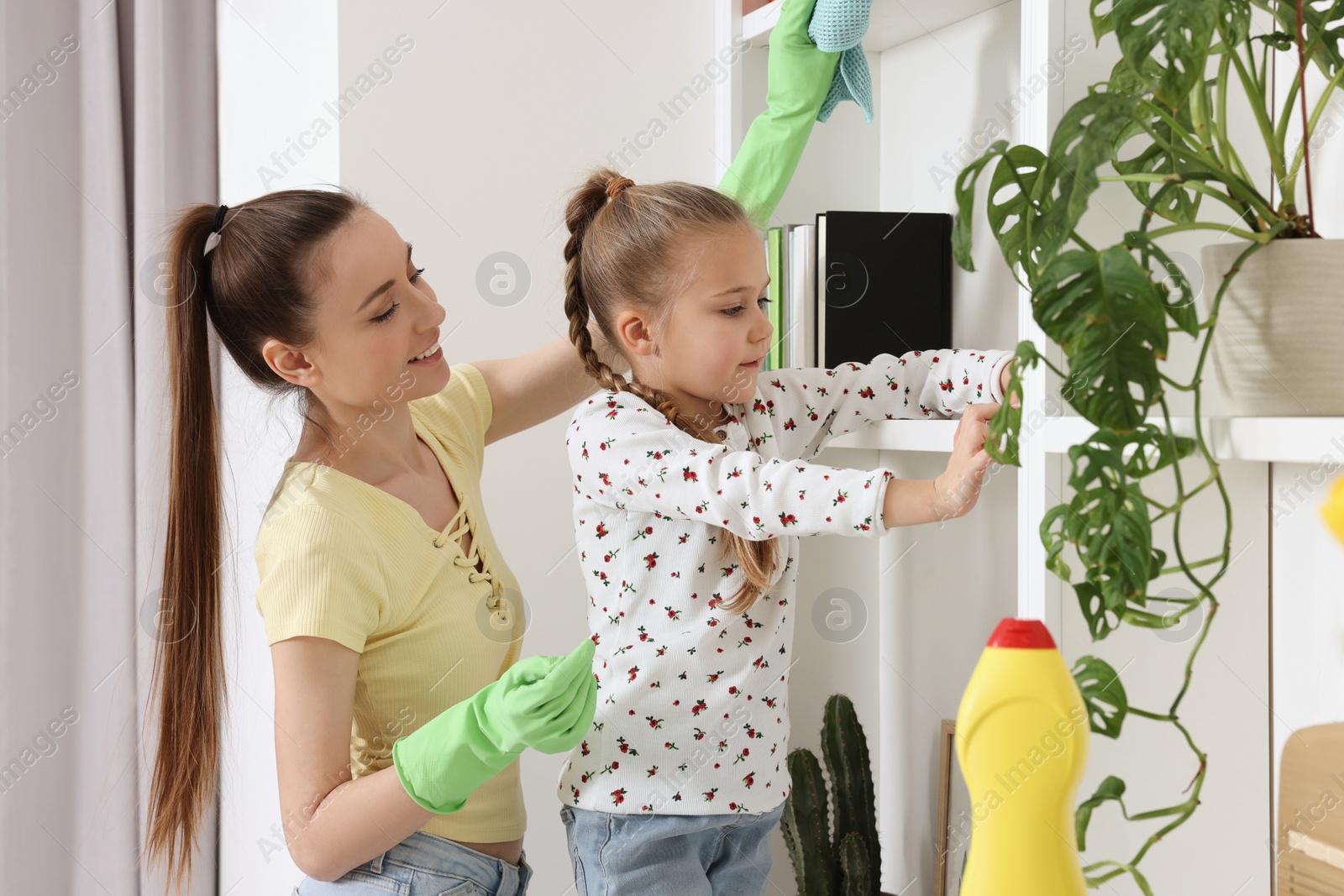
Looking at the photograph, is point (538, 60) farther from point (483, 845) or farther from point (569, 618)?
point (483, 845)

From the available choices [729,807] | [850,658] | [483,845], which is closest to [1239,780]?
[729,807]

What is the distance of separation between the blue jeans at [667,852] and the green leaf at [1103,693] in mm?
461

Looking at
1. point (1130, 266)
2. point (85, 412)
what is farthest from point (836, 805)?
point (85, 412)

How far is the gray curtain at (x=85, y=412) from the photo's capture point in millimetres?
1629

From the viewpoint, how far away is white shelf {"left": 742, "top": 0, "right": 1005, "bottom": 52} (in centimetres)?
115

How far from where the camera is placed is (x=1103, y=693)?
1.98ft

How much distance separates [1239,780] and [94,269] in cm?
169

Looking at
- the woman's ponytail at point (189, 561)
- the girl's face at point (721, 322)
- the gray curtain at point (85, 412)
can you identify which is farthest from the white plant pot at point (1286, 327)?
the gray curtain at point (85, 412)

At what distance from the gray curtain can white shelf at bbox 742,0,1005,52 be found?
927 millimetres

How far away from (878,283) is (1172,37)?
0.60 metres

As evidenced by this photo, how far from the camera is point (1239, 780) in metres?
0.86

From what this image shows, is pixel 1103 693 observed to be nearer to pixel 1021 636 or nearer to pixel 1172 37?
pixel 1021 636

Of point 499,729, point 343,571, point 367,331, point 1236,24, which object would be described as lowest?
point 499,729

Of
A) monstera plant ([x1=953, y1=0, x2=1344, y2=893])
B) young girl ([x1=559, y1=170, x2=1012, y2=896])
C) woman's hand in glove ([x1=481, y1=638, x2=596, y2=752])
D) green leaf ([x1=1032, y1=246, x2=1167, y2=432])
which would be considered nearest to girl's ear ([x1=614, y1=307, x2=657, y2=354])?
young girl ([x1=559, y1=170, x2=1012, y2=896])
